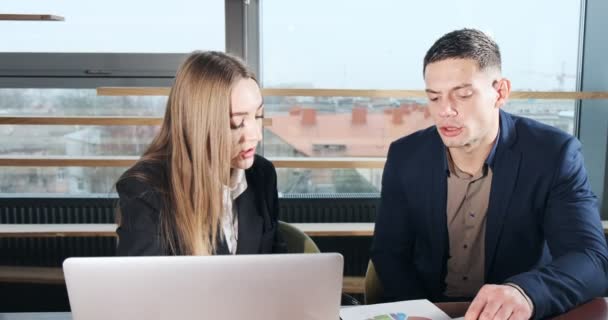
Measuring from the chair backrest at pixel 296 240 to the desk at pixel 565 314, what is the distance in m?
0.50

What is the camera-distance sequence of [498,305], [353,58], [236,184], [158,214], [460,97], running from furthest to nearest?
[353,58], [236,184], [460,97], [158,214], [498,305]

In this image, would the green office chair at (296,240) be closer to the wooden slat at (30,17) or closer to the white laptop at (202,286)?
the white laptop at (202,286)

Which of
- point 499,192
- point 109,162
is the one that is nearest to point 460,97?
point 499,192

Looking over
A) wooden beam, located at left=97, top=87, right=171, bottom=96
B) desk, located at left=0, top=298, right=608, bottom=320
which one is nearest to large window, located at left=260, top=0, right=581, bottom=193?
wooden beam, located at left=97, top=87, right=171, bottom=96

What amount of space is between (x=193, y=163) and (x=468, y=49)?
78 cm

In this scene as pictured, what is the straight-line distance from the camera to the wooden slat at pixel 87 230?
263 centimetres

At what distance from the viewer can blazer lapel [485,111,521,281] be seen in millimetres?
1625

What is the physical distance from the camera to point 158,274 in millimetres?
915

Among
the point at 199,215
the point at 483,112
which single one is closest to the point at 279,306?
the point at 199,215

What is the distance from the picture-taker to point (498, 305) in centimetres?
118

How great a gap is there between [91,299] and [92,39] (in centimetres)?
232

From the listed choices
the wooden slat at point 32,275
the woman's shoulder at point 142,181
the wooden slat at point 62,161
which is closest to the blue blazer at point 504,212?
the woman's shoulder at point 142,181

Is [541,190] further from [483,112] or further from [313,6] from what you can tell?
[313,6]

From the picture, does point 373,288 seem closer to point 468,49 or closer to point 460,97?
point 460,97
